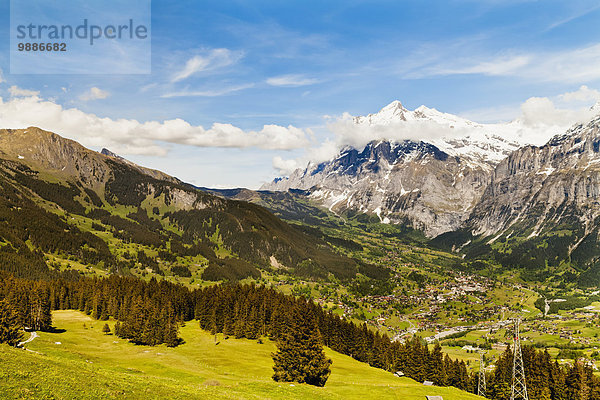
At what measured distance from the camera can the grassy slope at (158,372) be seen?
107 ft

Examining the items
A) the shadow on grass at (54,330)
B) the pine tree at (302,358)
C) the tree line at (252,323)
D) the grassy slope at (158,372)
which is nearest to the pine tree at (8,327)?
the tree line at (252,323)

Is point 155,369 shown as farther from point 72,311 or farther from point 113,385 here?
point 72,311

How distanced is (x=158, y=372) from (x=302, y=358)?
27.7 meters

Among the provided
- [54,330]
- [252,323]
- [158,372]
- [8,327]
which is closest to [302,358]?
[158,372]

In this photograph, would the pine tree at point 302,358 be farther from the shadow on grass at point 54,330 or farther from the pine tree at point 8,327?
the shadow on grass at point 54,330

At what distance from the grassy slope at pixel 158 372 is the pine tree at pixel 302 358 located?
316 cm

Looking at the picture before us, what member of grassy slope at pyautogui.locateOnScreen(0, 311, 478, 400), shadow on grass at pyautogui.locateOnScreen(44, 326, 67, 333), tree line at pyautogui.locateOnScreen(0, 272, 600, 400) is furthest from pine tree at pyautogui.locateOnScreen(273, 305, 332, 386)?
shadow on grass at pyautogui.locateOnScreen(44, 326, 67, 333)

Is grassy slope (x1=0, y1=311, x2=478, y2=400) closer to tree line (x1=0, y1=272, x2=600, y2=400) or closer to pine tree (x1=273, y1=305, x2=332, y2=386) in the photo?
pine tree (x1=273, y1=305, x2=332, y2=386)

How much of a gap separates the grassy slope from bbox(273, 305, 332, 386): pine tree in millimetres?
3156

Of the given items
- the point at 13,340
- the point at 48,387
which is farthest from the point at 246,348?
the point at 48,387

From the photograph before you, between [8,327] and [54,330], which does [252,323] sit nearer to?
[54,330]

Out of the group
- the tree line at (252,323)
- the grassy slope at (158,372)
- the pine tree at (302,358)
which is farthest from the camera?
the tree line at (252,323)

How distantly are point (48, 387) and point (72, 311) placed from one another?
133924 mm

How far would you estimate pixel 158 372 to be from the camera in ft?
219
